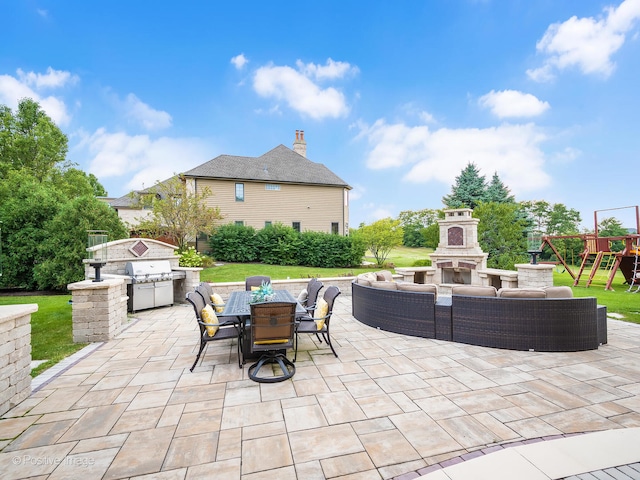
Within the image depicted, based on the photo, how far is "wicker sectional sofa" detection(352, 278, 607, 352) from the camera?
450cm

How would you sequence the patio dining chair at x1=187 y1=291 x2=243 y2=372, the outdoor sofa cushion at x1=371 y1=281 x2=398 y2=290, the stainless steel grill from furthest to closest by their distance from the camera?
the stainless steel grill, the outdoor sofa cushion at x1=371 y1=281 x2=398 y2=290, the patio dining chair at x1=187 y1=291 x2=243 y2=372

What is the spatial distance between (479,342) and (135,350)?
558 cm

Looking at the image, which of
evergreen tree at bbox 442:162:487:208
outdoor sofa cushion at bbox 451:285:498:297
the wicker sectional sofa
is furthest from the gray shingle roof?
outdoor sofa cushion at bbox 451:285:498:297

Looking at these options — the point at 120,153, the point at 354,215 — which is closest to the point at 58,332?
the point at 120,153

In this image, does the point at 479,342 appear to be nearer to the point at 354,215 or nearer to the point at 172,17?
the point at 172,17

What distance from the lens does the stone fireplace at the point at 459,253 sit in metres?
11.1

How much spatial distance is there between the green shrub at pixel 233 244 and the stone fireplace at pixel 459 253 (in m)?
9.79

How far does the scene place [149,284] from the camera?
7562 mm

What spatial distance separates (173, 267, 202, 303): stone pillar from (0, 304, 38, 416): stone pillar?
4.95m

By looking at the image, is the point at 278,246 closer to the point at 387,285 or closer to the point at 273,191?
the point at 273,191

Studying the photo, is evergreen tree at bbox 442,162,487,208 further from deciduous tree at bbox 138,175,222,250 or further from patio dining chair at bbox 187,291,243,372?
patio dining chair at bbox 187,291,243,372

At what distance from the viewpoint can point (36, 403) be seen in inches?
123

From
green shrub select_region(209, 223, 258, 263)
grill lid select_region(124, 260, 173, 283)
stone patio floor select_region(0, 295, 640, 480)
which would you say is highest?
green shrub select_region(209, 223, 258, 263)

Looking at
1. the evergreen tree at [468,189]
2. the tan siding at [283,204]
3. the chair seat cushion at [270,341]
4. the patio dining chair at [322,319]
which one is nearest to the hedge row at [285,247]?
the tan siding at [283,204]
